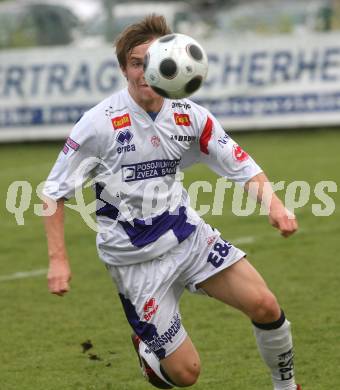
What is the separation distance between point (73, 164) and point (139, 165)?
0.37m

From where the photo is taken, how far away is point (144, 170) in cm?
602

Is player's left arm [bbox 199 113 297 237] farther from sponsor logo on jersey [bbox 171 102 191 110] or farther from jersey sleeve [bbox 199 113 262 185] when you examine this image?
sponsor logo on jersey [bbox 171 102 191 110]

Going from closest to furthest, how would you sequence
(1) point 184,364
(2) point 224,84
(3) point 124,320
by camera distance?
(1) point 184,364 → (3) point 124,320 → (2) point 224,84

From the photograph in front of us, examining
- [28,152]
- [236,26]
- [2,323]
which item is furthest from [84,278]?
[236,26]

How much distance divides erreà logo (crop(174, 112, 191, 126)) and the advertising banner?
13.6 meters

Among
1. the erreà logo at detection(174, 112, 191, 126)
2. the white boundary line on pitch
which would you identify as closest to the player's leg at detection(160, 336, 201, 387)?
the erreà logo at detection(174, 112, 191, 126)

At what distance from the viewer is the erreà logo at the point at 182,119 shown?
20.0ft

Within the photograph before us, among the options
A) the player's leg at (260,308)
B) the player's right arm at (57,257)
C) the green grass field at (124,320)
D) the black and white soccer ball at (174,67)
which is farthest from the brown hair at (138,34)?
the green grass field at (124,320)

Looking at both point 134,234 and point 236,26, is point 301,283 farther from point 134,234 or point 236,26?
point 236,26

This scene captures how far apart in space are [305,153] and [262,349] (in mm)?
11354

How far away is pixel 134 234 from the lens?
6102mm

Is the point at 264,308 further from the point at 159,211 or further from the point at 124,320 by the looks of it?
the point at 124,320

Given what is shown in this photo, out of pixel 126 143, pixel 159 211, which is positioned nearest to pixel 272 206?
pixel 159 211

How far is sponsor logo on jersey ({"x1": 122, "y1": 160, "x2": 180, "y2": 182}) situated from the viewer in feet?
19.7
